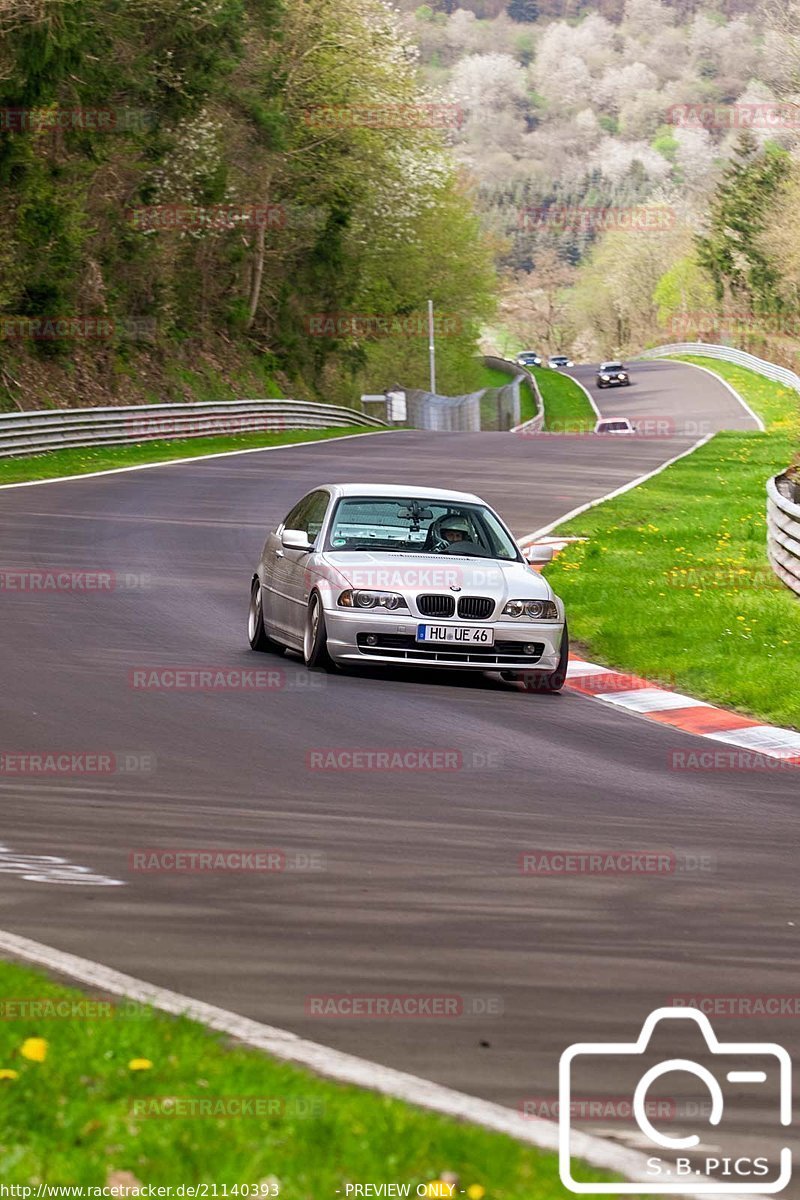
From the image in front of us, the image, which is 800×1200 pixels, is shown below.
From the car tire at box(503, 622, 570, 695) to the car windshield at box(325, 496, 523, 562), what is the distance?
0.99 meters

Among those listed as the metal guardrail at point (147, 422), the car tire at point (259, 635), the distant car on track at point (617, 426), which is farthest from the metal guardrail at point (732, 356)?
the car tire at point (259, 635)

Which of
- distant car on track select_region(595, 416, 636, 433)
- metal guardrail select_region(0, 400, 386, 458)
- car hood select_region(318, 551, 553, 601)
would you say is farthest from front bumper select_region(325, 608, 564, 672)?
distant car on track select_region(595, 416, 636, 433)

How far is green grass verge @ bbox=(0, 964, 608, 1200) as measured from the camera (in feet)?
13.1

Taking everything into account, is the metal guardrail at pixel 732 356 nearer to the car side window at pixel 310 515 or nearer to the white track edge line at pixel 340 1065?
the car side window at pixel 310 515

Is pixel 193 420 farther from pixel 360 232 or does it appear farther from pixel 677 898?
pixel 677 898

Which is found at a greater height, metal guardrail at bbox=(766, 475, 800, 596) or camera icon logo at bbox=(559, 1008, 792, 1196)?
camera icon logo at bbox=(559, 1008, 792, 1196)

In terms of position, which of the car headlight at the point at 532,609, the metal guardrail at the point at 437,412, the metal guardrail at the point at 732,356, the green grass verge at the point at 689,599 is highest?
the car headlight at the point at 532,609

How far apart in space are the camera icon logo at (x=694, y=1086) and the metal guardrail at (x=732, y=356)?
69180mm

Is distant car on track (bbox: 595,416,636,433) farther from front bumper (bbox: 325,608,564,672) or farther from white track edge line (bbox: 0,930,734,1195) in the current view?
white track edge line (bbox: 0,930,734,1195)

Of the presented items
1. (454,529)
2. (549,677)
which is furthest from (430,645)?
(454,529)

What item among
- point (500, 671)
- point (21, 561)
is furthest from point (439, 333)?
point (500, 671)

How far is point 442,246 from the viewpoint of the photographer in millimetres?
88250

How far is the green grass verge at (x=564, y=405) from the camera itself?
79688 mm

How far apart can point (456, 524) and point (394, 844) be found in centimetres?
680
